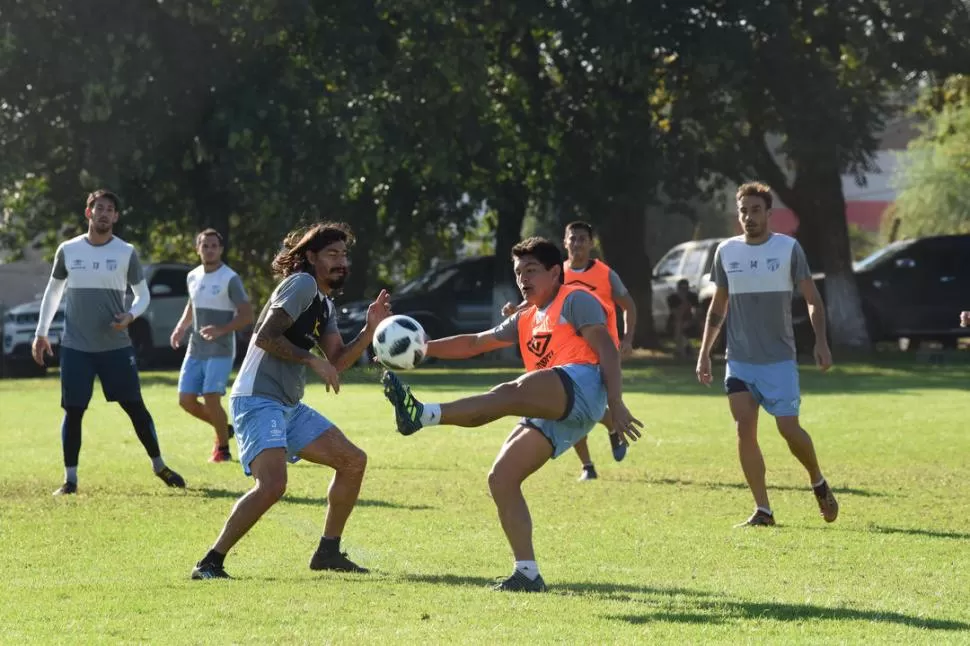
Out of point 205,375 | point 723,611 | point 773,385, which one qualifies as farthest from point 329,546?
point 205,375

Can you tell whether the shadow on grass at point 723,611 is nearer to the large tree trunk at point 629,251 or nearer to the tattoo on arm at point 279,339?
the tattoo on arm at point 279,339

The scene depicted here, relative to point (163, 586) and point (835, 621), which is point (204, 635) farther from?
point (835, 621)

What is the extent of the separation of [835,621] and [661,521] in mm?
3798

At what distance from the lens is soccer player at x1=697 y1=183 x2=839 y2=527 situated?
1093cm

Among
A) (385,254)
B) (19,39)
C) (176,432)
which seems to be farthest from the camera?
(385,254)

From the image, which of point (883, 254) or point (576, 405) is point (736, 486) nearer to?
point (576, 405)

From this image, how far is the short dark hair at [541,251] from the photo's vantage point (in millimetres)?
8359

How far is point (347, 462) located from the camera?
8742 mm

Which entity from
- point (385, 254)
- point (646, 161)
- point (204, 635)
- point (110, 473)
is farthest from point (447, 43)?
point (204, 635)

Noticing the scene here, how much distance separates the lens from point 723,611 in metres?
7.60

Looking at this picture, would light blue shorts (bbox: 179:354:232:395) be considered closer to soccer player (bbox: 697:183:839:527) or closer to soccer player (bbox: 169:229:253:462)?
soccer player (bbox: 169:229:253:462)

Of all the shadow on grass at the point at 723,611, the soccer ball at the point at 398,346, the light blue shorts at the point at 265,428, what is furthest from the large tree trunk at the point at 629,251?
the shadow on grass at the point at 723,611

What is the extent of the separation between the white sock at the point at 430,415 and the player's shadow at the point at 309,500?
152 inches

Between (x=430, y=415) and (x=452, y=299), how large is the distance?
25.4 m
